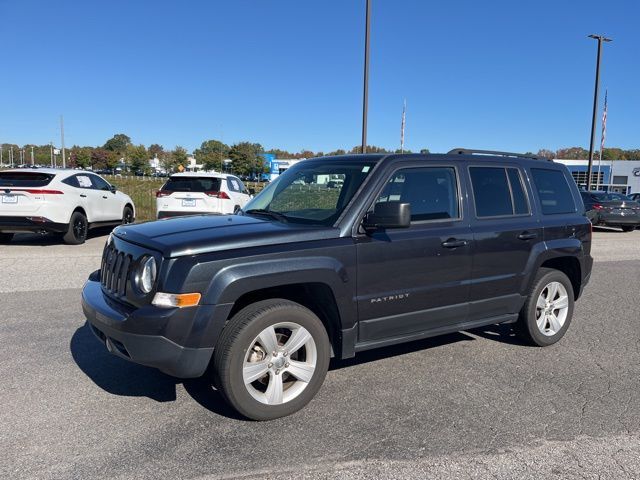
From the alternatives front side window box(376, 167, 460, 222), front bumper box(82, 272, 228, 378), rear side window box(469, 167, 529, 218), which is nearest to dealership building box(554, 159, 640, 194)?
rear side window box(469, 167, 529, 218)

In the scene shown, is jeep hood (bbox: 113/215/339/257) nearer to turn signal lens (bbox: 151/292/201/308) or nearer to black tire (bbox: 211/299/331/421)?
turn signal lens (bbox: 151/292/201/308)

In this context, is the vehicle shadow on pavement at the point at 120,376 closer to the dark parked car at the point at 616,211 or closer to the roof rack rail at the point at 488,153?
the roof rack rail at the point at 488,153

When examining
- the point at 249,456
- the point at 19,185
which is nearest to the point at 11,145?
the point at 19,185

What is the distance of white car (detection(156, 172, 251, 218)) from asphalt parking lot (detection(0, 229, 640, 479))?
6.96m

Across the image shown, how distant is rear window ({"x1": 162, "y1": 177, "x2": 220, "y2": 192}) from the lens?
41.5 ft

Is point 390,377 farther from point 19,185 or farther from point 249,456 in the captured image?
point 19,185

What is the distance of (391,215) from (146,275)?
5.66 feet

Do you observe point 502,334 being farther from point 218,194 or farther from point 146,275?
point 218,194

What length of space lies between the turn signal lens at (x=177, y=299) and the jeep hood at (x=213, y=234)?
251 mm

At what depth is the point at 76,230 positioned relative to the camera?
11688 mm

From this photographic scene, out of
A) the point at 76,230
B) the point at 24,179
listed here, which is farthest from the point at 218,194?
the point at 24,179

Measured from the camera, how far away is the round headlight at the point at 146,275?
3.43 m

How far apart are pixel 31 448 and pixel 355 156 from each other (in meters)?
3.19

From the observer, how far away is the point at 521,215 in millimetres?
5039
